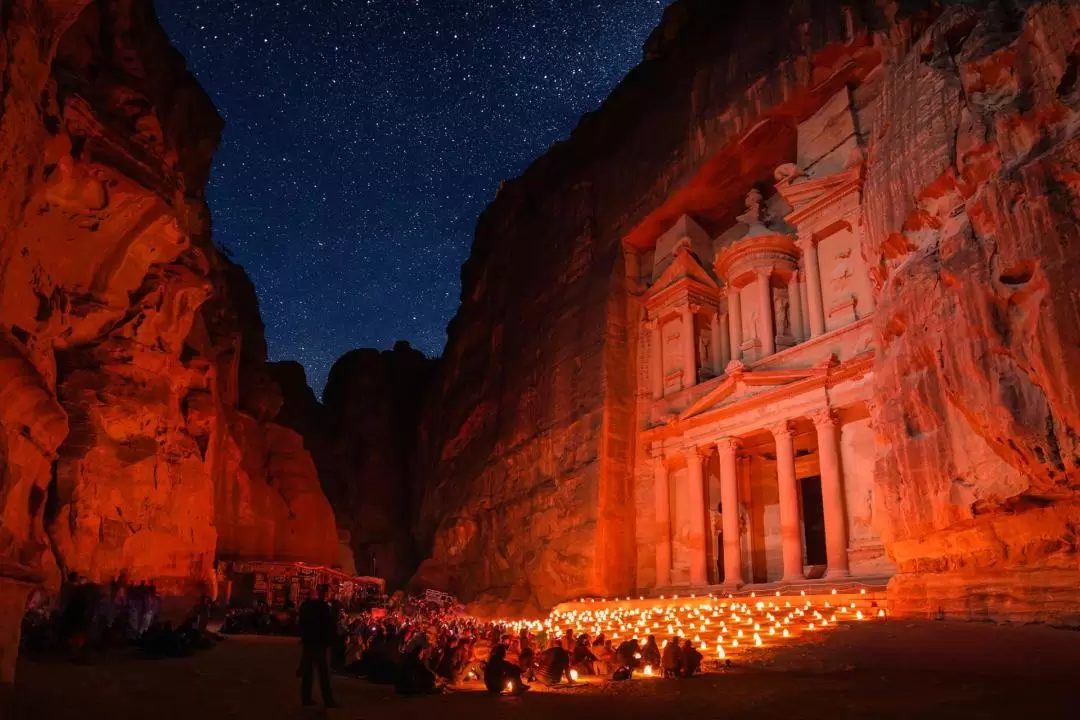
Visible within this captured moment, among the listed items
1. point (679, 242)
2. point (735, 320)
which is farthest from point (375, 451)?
point (735, 320)

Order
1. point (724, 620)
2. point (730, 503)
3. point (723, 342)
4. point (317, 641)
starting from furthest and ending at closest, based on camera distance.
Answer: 1. point (723, 342)
2. point (730, 503)
3. point (724, 620)
4. point (317, 641)

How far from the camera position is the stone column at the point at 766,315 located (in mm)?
30422

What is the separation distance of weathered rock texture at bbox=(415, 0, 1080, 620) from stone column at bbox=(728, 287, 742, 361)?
450 cm

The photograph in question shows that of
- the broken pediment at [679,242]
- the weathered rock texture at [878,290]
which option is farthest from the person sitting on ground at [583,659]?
the broken pediment at [679,242]

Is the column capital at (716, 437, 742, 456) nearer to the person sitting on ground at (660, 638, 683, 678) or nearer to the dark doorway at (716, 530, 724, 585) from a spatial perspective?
the dark doorway at (716, 530, 724, 585)

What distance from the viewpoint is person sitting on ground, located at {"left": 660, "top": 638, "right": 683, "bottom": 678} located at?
12148 millimetres

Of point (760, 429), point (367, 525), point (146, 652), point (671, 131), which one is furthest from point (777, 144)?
point (367, 525)

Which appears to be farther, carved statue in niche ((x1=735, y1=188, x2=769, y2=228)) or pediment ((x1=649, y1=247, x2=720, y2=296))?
pediment ((x1=649, y1=247, x2=720, y2=296))

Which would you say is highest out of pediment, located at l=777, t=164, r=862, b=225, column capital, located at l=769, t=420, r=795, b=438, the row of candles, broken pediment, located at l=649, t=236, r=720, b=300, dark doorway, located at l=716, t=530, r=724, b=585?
pediment, located at l=777, t=164, r=862, b=225

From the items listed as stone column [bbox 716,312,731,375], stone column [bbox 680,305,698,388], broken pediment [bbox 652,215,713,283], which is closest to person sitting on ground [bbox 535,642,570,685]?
stone column [bbox 680,305,698,388]

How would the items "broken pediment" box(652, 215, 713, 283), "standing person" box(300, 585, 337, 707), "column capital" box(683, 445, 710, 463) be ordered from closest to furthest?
"standing person" box(300, 585, 337, 707), "column capital" box(683, 445, 710, 463), "broken pediment" box(652, 215, 713, 283)

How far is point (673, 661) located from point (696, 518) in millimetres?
18563

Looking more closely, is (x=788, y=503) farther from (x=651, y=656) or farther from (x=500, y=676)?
(x=500, y=676)

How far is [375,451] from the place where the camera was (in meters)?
61.2
